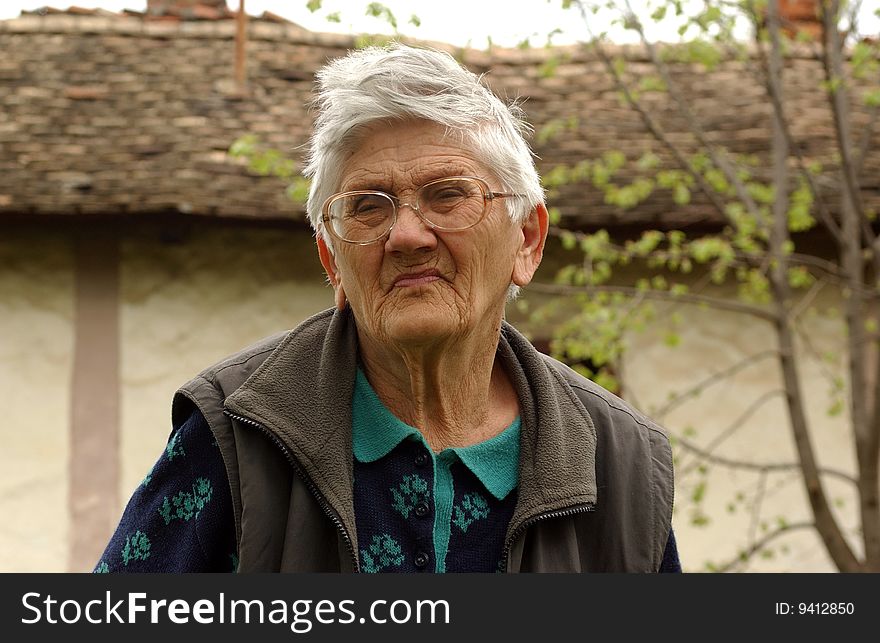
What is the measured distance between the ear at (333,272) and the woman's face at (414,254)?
9cm

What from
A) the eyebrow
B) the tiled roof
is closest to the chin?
the eyebrow

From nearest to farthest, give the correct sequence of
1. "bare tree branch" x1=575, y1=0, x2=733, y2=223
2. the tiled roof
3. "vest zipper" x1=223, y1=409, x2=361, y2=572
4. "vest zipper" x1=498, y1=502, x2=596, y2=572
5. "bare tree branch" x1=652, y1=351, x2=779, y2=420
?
"vest zipper" x1=223, y1=409, x2=361, y2=572, "vest zipper" x1=498, y1=502, x2=596, y2=572, "bare tree branch" x1=575, y1=0, x2=733, y2=223, "bare tree branch" x1=652, y1=351, x2=779, y2=420, the tiled roof

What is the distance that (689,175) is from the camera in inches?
235

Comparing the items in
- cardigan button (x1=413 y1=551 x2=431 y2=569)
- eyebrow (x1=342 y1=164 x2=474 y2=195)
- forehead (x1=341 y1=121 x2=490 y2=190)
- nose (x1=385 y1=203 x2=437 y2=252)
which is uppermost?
forehead (x1=341 y1=121 x2=490 y2=190)

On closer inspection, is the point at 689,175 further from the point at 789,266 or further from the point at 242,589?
the point at 242,589

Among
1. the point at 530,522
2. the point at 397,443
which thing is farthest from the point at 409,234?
the point at 530,522

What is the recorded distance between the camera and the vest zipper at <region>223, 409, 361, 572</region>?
188 centimetres

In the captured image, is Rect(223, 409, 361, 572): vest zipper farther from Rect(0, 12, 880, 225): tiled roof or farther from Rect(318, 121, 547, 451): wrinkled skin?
Rect(0, 12, 880, 225): tiled roof

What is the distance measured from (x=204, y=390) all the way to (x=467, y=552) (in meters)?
0.55

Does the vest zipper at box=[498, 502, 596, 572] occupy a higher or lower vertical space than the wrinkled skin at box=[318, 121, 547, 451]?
lower

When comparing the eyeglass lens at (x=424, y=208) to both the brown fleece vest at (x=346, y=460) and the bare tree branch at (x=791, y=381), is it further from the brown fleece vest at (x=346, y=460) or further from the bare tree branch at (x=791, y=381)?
the bare tree branch at (x=791, y=381)

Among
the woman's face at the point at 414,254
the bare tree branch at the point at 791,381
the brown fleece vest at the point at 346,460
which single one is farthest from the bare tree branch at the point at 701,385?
the woman's face at the point at 414,254

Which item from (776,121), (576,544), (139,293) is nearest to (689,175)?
(776,121)

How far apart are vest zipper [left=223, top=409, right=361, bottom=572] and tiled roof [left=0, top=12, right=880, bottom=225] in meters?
4.01
